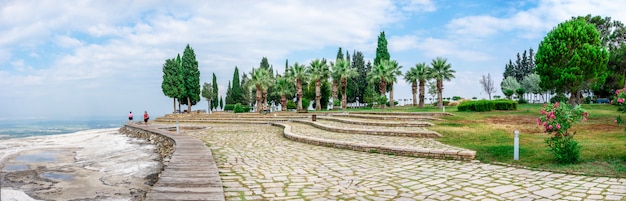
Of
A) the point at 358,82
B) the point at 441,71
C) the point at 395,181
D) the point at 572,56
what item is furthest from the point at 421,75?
the point at 395,181

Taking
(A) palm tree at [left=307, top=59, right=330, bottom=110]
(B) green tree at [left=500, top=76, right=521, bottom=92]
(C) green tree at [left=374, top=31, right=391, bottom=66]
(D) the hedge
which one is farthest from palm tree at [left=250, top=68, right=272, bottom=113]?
(B) green tree at [left=500, top=76, right=521, bottom=92]

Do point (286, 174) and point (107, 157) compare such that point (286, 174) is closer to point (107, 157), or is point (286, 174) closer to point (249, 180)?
point (249, 180)

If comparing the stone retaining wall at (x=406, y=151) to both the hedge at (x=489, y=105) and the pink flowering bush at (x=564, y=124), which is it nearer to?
the pink flowering bush at (x=564, y=124)

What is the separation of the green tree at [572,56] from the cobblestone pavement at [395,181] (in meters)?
21.9

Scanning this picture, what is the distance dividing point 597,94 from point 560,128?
5696cm

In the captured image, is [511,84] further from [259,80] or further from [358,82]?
[259,80]

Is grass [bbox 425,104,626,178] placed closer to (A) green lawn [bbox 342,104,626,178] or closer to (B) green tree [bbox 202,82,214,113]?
(A) green lawn [bbox 342,104,626,178]

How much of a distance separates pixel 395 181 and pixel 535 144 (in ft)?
23.0

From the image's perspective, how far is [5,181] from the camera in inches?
350

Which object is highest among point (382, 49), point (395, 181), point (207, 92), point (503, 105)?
point (382, 49)

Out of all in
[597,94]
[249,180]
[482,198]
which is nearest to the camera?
[482,198]

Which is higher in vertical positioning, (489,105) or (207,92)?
(207,92)

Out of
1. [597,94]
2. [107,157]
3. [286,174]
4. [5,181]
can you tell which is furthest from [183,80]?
[597,94]

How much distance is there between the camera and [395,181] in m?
6.77
